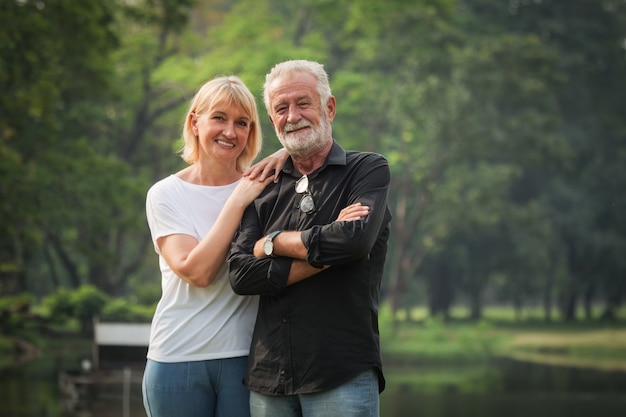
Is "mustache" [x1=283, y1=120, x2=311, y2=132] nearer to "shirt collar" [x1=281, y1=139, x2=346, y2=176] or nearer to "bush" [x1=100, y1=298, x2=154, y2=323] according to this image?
"shirt collar" [x1=281, y1=139, x2=346, y2=176]

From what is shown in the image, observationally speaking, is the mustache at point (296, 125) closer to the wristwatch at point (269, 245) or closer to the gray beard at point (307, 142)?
the gray beard at point (307, 142)

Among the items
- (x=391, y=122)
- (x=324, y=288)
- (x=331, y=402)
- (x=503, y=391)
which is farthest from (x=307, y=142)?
(x=391, y=122)

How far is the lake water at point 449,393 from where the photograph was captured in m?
11.7

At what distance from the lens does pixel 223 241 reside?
2.52 m

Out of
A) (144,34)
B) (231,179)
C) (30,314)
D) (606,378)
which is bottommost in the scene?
(606,378)

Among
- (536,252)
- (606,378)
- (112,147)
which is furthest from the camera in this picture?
(536,252)

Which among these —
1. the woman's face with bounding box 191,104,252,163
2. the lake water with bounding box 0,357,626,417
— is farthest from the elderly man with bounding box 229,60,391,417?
the lake water with bounding box 0,357,626,417

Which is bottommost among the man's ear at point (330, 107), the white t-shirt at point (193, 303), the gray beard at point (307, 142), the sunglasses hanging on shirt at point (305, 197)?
the white t-shirt at point (193, 303)

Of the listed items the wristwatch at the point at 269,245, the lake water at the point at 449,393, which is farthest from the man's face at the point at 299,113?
the lake water at the point at 449,393

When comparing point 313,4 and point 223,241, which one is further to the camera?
point 313,4

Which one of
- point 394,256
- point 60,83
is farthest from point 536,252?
point 60,83

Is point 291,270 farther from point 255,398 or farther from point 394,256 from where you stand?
point 394,256

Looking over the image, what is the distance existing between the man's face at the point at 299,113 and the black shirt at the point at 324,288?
68 millimetres

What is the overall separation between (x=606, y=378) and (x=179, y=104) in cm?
1158
